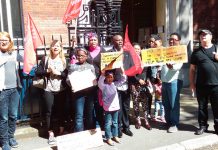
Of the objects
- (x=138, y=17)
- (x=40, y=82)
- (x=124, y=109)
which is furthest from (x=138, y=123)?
(x=138, y=17)

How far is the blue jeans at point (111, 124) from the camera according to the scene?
551 cm

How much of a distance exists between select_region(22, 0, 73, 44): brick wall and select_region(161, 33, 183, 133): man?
3.89m

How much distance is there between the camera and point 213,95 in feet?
19.2

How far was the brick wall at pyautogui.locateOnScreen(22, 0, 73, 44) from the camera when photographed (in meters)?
8.57

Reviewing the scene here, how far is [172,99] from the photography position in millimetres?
6090

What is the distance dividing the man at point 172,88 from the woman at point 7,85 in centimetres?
262

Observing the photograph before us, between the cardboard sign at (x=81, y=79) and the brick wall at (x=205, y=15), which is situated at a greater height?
the brick wall at (x=205, y=15)

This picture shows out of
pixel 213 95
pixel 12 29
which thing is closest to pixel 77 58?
pixel 213 95

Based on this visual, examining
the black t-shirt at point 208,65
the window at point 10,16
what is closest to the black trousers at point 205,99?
the black t-shirt at point 208,65

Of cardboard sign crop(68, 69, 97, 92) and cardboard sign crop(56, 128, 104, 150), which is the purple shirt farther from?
cardboard sign crop(56, 128, 104, 150)

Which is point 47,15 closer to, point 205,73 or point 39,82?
point 39,82

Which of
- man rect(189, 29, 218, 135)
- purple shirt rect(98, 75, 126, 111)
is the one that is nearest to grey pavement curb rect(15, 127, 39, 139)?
purple shirt rect(98, 75, 126, 111)

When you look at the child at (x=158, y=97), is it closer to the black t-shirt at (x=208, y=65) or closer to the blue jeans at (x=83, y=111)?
the black t-shirt at (x=208, y=65)

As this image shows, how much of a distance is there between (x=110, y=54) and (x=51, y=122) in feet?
5.22
